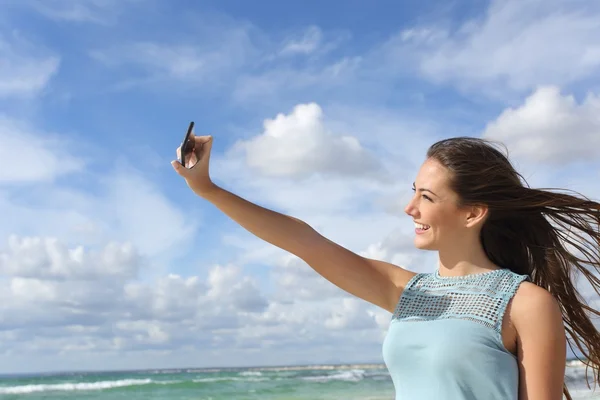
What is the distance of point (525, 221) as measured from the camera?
2779 mm

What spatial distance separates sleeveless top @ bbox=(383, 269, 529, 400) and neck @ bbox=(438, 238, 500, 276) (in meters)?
0.03

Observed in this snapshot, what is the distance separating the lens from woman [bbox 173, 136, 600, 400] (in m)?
2.33

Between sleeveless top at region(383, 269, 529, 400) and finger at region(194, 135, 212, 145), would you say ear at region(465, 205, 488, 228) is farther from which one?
finger at region(194, 135, 212, 145)

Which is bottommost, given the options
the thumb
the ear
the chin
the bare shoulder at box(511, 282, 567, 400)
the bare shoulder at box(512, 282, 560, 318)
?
the bare shoulder at box(511, 282, 567, 400)

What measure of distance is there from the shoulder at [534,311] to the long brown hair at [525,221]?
13.3 inches

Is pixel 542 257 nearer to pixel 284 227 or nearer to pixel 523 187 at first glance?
pixel 523 187

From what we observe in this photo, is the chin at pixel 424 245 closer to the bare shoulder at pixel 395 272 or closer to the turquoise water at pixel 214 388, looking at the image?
the bare shoulder at pixel 395 272

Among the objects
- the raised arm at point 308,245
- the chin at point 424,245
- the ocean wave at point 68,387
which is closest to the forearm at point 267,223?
the raised arm at point 308,245

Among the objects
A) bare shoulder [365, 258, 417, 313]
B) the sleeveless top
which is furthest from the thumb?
the sleeveless top

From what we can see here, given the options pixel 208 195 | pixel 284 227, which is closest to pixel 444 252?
pixel 284 227

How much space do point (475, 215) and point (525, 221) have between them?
254 millimetres

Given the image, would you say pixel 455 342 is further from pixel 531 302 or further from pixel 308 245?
pixel 308 245

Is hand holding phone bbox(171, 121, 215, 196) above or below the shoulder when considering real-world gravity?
above

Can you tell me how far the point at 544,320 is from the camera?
2.30 meters
